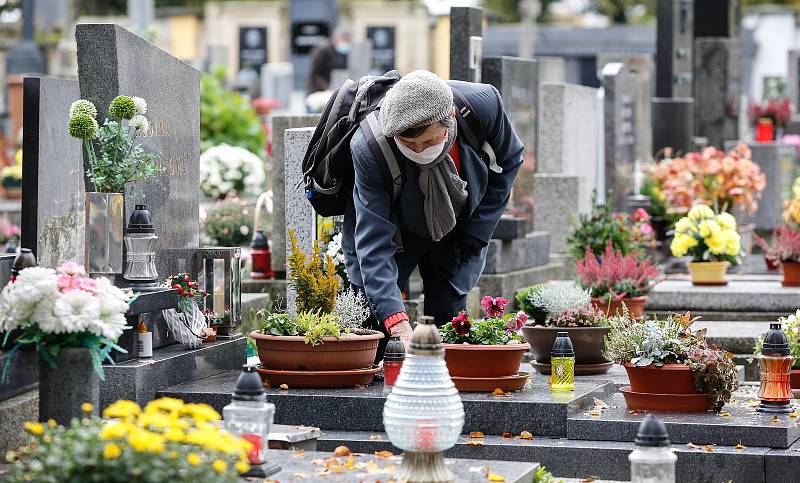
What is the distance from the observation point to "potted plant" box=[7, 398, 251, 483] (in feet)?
14.9

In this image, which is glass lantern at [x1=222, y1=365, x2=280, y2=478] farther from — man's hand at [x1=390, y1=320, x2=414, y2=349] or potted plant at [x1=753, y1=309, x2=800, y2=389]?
potted plant at [x1=753, y1=309, x2=800, y2=389]

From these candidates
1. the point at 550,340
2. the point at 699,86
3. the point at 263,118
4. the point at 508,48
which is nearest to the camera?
the point at 550,340

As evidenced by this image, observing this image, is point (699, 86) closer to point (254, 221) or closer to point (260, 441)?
point (254, 221)

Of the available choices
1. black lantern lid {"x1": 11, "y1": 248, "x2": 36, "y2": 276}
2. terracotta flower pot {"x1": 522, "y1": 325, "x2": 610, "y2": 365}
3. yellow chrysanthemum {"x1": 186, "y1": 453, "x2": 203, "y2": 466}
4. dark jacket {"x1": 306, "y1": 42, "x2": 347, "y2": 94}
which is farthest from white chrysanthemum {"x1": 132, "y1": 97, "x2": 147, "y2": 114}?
dark jacket {"x1": 306, "y1": 42, "x2": 347, "y2": 94}

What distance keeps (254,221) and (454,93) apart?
5128 millimetres

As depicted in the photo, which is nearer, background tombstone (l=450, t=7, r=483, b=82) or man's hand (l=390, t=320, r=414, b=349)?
man's hand (l=390, t=320, r=414, b=349)

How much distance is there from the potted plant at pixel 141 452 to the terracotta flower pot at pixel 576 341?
311 cm

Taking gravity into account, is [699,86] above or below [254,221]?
above

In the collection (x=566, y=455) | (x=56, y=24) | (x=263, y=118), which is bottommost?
(x=566, y=455)

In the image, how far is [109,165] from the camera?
7086 millimetres

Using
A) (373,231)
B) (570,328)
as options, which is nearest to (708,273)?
(570,328)

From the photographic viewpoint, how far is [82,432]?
480cm

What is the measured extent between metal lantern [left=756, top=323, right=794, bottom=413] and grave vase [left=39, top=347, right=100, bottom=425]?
9.72ft

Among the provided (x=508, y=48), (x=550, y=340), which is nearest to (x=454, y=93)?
(x=550, y=340)
